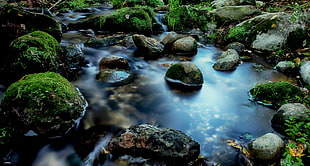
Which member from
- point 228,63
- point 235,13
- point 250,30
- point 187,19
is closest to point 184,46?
point 228,63

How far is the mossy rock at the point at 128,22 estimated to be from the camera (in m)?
9.81

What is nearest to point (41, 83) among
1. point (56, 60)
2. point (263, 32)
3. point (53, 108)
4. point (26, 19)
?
point (53, 108)

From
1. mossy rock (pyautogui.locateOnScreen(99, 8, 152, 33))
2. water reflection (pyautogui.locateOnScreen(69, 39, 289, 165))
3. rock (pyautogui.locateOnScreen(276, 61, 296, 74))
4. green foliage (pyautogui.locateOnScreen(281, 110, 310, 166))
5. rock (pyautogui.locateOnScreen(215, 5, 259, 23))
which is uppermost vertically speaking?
rock (pyautogui.locateOnScreen(215, 5, 259, 23))

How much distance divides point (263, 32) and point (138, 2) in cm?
997

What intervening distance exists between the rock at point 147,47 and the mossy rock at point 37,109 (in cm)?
423

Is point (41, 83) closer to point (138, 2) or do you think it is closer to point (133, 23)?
point (133, 23)

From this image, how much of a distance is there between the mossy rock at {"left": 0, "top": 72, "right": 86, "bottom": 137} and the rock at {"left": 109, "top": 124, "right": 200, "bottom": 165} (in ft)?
3.42

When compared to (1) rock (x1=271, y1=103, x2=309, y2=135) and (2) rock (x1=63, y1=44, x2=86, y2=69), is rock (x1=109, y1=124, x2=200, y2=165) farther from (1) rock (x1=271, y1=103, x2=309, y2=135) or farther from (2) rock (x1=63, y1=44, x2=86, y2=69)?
(2) rock (x1=63, y1=44, x2=86, y2=69)

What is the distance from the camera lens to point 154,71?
257 inches

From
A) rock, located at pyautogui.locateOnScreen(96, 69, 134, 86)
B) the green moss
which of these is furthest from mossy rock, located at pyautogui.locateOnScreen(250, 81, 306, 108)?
the green moss

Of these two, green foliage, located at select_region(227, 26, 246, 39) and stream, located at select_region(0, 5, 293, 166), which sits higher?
green foliage, located at select_region(227, 26, 246, 39)

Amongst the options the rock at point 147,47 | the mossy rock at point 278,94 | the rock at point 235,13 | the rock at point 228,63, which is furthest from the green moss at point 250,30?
the mossy rock at point 278,94

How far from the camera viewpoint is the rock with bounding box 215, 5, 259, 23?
33.1ft

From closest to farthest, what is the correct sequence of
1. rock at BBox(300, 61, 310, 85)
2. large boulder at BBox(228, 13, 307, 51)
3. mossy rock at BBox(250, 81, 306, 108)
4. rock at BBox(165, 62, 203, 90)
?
1. mossy rock at BBox(250, 81, 306, 108)
2. rock at BBox(300, 61, 310, 85)
3. rock at BBox(165, 62, 203, 90)
4. large boulder at BBox(228, 13, 307, 51)
